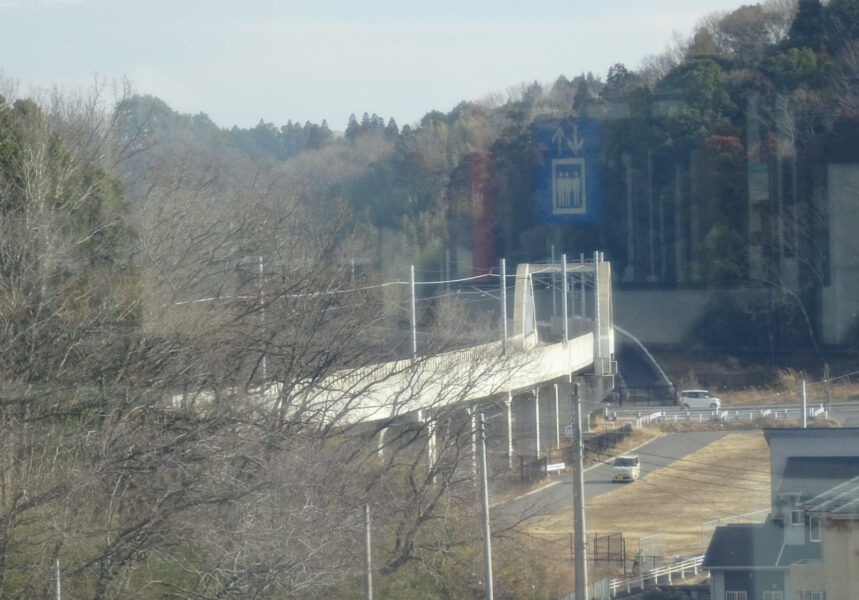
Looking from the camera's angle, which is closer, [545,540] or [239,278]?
[545,540]

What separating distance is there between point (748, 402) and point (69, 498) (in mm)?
4215

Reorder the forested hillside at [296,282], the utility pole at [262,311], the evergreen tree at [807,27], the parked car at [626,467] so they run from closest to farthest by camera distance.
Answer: the forested hillside at [296,282] → the parked car at [626,467] → the utility pole at [262,311] → the evergreen tree at [807,27]

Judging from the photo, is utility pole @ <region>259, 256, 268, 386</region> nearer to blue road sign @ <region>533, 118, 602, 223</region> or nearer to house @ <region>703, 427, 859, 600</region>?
A: blue road sign @ <region>533, 118, 602, 223</region>

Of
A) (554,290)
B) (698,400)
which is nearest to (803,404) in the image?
(698,400)

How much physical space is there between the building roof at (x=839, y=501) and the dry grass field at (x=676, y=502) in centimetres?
138

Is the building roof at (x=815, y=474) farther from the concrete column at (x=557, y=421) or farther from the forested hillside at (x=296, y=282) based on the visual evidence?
the concrete column at (x=557, y=421)

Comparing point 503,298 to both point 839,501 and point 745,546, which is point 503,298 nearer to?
point 745,546

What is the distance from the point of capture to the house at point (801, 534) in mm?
2879

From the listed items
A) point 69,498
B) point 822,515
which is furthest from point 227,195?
point 822,515

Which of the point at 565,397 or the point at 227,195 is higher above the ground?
the point at 227,195

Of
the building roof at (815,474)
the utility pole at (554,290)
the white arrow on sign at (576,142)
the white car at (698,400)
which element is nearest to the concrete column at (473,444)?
the white car at (698,400)

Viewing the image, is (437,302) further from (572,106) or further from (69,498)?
(69,498)

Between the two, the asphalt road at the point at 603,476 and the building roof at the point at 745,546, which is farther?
the asphalt road at the point at 603,476

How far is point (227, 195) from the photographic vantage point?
7.21m
